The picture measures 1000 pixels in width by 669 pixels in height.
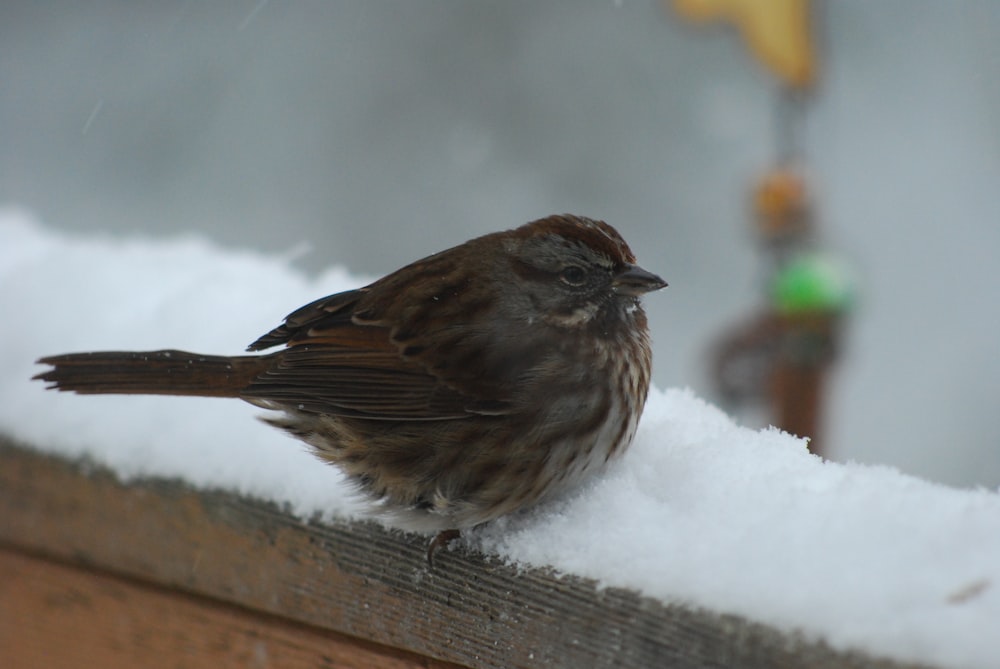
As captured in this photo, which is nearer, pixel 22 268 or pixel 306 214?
pixel 22 268

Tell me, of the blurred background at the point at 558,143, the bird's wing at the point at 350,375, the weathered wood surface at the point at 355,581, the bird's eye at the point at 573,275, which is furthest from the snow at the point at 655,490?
the blurred background at the point at 558,143

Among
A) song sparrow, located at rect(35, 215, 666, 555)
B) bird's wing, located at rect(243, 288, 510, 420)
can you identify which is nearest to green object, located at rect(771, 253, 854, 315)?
song sparrow, located at rect(35, 215, 666, 555)

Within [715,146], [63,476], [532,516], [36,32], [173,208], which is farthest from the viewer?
[36,32]

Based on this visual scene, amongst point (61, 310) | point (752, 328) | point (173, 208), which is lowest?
point (61, 310)

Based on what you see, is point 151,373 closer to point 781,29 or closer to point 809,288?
point 809,288

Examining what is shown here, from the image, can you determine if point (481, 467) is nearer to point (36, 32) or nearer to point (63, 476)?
point (63, 476)

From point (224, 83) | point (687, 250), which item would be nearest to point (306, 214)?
point (224, 83)
